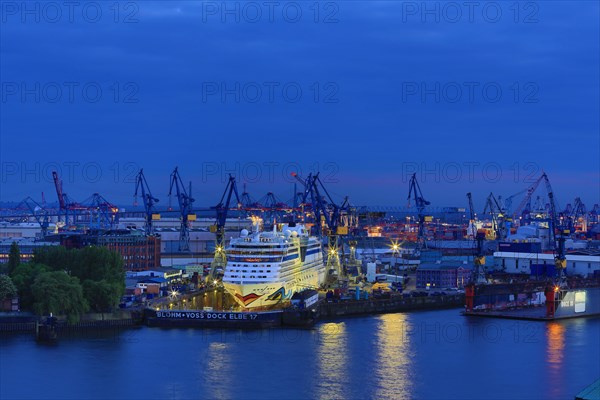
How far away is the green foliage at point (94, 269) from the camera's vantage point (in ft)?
59.8

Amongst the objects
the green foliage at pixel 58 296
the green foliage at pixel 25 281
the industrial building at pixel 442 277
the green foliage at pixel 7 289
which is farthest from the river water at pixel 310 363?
the industrial building at pixel 442 277

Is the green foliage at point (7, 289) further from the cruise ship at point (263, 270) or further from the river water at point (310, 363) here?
the cruise ship at point (263, 270)

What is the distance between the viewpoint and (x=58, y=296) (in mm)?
17219

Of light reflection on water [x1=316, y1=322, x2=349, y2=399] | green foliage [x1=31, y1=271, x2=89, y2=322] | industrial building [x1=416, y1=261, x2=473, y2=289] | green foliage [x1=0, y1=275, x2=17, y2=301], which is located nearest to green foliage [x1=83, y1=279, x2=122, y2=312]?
green foliage [x1=31, y1=271, x2=89, y2=322]

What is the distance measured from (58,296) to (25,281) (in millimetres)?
1264

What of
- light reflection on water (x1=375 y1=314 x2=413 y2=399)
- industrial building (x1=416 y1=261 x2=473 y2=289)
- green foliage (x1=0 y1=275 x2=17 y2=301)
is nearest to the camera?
light reflection on water (x1=375 y1=314 x2=413 y2=399)

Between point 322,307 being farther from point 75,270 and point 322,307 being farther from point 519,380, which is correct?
point 519,380

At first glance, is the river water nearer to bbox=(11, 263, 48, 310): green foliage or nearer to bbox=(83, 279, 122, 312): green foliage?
bbox=(83, 279, 122, 312): green foliage

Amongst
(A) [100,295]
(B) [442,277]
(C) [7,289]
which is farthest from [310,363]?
(B) [442,277]

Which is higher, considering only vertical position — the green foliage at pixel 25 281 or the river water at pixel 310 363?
the green foliage at pixel 25 281

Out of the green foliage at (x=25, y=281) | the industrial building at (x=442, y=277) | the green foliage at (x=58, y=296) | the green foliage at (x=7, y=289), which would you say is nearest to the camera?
the green foliage at (x=58, y=296)

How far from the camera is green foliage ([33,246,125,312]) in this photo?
59.8 ft

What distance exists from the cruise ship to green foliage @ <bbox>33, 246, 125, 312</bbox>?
198cm

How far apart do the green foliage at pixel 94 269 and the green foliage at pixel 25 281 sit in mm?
599
